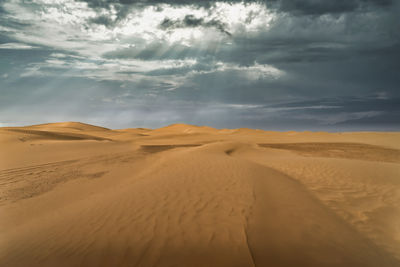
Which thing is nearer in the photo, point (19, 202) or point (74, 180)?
point (19, 202)

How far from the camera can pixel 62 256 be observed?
3.74 m

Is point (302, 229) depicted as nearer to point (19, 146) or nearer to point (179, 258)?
point (179, 258)

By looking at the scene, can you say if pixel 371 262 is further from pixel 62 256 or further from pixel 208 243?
pixel 62 256

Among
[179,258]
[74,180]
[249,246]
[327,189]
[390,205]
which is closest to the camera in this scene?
[179,258]

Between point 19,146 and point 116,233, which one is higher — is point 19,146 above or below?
above

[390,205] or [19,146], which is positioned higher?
[19,146]

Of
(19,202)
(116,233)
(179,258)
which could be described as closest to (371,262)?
(179,258)

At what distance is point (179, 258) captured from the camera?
3.55 metres

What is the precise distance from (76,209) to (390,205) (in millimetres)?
9811

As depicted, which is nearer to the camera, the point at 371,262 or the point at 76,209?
the point at 371,262

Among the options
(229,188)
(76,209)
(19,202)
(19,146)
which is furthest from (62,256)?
(19,146)

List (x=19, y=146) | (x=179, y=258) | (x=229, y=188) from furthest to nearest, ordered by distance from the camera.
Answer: (x=19, y=146) → (x=229, y=188) → (x=179, y=258)

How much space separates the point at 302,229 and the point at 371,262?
4.03ft

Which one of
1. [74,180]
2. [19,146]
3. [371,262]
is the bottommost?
[371,262]
